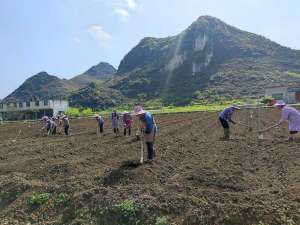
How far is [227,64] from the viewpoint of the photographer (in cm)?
12294

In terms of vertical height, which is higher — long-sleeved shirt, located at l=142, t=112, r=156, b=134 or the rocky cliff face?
the rocky cliff face

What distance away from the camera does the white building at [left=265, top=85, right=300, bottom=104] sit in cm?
5900

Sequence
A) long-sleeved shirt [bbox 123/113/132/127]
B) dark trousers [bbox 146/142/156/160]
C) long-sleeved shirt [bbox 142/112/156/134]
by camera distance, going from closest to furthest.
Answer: long-sleeved shirt [bbox 142/112/156/134]
dark trousers [bbox 146/142/156/160]
long-sleeved shirt [bbox 123/113/132/127]

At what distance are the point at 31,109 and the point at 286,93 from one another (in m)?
52.8

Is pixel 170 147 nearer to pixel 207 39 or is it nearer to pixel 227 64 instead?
pixel 227 64

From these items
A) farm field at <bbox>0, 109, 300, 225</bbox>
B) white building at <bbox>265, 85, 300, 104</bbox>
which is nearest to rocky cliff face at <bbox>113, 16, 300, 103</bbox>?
white building at <bbox>265, 85, 300, 104</bbox>

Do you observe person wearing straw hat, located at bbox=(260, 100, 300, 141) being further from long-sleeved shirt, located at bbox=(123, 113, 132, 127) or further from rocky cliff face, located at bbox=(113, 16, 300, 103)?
rocky cliff face, located at bbox=(113, 16, 300, 103)

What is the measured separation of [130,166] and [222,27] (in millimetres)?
144870

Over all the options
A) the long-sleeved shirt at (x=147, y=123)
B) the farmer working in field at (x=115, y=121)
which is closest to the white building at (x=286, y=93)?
the farmer working in field at (x=115, y=121)

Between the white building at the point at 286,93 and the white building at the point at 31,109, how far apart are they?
134 ft

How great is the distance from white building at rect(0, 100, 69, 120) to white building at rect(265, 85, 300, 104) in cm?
4099

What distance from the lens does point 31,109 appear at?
87.6m

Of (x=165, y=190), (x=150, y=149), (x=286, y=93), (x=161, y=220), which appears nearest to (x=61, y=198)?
(x=165, y=190)

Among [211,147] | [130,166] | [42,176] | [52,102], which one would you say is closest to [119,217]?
[130,166]
